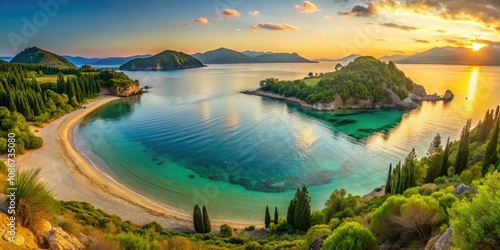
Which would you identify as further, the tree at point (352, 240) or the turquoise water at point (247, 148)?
the turquoise water at point (247, 148)

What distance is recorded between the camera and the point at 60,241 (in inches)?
446

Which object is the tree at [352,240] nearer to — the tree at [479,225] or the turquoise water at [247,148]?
the tree at [479,225]

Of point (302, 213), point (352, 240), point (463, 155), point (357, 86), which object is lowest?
point (302, 213)

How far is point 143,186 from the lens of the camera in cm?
4134

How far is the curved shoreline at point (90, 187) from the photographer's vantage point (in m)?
32.5

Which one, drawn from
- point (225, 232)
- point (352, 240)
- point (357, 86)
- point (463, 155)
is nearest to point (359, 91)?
point (357, 86)

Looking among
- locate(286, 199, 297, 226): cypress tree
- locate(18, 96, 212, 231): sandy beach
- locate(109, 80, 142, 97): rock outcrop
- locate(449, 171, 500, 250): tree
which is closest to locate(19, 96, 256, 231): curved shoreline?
locate(18, 96, 212, 231): sandy beach

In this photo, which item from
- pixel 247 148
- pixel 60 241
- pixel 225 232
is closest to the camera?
pixel 60 241

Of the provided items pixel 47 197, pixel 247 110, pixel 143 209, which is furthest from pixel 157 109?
pixel 47 197

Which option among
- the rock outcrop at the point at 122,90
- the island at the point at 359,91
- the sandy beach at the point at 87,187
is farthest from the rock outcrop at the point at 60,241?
the rock outcrop at the point at 122,90

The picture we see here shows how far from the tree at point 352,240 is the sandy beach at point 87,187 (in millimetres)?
18370

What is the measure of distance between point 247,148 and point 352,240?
42.9 metres

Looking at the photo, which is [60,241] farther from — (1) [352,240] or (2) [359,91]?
(2) [359,91]

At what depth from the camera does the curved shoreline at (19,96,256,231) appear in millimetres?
32469
